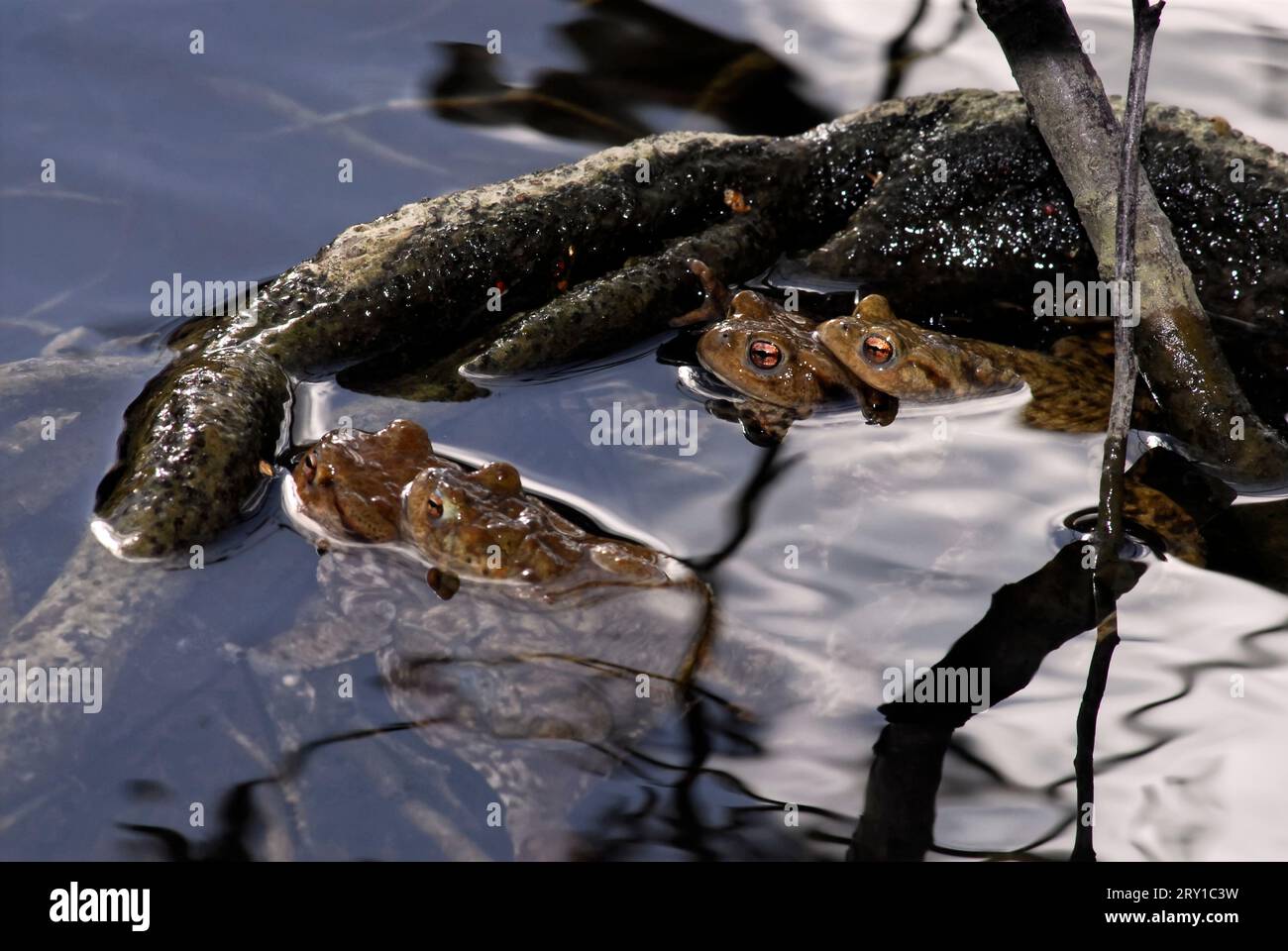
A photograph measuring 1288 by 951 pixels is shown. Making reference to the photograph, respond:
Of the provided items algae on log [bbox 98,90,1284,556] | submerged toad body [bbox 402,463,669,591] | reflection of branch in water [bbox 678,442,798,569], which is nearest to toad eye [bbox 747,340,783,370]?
reflection of branch in water [bbox 678,442,798,569]

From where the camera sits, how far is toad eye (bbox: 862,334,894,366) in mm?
5891

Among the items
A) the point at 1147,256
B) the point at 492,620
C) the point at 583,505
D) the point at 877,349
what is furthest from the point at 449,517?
the point at 1147,256

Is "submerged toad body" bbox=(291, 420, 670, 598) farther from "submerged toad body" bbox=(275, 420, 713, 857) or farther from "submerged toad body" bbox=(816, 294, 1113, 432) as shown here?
"submerged toad body" bbox=(816, 294, 1113, 432)

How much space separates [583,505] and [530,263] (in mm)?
1711

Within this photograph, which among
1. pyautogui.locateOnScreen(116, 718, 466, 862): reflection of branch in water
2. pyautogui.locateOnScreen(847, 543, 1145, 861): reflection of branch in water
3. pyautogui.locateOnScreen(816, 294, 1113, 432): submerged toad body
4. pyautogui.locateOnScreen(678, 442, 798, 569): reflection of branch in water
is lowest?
pyautogui.locateOnScreen(116, 718, 466, 862): reflection of branch in water

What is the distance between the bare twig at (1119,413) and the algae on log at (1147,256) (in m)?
0.84

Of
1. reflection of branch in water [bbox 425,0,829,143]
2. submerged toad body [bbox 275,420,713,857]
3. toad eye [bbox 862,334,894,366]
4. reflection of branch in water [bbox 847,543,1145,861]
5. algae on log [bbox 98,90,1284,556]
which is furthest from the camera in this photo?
reflection of branch in water [bbox 425,0,829,143]

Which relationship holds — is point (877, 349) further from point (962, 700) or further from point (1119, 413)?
point (962, 700)

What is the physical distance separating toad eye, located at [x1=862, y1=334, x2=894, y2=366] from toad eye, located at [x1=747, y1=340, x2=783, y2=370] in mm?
428

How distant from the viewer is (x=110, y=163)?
7.59m

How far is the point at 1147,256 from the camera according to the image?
18.5ft

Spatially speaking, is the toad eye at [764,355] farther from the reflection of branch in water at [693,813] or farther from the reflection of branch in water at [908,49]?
the reflection of branch in water at [908,49]

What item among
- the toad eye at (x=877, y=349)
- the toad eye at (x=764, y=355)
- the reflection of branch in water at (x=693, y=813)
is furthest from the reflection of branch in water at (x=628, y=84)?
the reflection of branch in water at (x=693, y=813)
